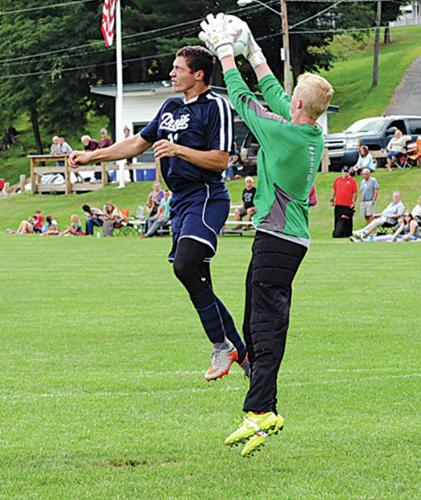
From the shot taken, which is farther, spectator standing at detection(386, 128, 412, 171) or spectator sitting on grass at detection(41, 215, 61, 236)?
spectator standing at detection(386, 128, 412, 171)

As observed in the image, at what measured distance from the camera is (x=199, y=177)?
8.16 metres

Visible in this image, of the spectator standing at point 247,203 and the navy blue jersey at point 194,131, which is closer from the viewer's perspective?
the navy blue jersey at point 194,131

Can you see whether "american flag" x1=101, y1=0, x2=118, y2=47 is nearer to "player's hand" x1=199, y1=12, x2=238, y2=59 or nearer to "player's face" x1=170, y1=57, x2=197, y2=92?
"player's face" x1=170, y1=57, x2=197, y2=92

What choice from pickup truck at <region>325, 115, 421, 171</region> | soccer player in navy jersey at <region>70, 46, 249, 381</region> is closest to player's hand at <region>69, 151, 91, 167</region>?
soccer player in navy jersey at <region>70, 46, 249, 381</region>

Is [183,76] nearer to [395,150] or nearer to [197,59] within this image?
[197,59]

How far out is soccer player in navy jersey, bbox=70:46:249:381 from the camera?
8.02m

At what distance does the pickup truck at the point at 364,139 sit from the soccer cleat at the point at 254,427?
126 feet

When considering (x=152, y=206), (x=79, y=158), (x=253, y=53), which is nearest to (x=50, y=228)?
(x=152, y=206)

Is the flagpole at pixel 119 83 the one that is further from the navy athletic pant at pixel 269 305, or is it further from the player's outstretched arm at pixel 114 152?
the navy athletic pant at pixel 269 305

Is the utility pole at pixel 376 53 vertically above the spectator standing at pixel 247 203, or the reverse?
the utility pole at pixel 376 53

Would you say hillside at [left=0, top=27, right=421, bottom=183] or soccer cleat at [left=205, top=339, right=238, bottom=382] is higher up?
soccer cleat at [left=205, top=339, right=238, bottom=382]

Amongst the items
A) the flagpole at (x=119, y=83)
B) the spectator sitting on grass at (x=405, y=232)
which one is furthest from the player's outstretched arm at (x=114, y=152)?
the flagpole at (x=119, y=83)

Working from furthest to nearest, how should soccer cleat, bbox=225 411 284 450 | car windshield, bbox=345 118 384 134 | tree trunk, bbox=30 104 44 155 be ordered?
tree trunk, bbox=30 104 44 155 < car windshield, bbox=345 118 384 134 < soccer cleat, bbox=225 411 284 450

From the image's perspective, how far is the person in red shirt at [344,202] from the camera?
32.3 metres
